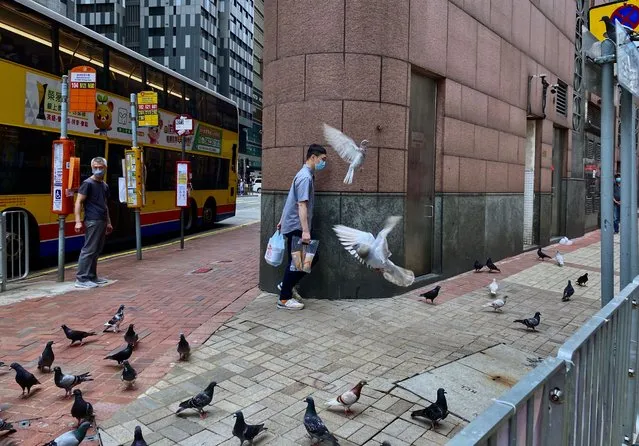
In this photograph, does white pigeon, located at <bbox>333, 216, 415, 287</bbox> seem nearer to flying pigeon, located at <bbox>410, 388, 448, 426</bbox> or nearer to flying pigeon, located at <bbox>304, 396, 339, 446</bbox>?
flying pigeon, located at <bbox>410, 388, 448, 426</bbox>

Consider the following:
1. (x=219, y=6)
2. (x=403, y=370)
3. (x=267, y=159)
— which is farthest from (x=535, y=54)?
(x=219, y=6)

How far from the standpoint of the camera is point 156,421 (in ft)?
11.1

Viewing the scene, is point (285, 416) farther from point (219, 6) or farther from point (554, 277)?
point (219, 6)

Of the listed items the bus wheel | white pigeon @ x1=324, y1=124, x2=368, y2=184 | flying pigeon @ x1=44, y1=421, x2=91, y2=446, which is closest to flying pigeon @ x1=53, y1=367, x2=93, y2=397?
flying pigeon @ x1=44, y1=421, x2=91, y2=446

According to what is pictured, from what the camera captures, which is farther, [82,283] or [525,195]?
[525,195]

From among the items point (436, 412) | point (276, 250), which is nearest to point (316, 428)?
point (436, 412)

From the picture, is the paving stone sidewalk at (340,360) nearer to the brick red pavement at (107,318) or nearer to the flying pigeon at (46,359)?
the brick red pavement at (107,318)

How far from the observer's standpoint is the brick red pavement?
3.62 metres

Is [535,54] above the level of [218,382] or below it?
above

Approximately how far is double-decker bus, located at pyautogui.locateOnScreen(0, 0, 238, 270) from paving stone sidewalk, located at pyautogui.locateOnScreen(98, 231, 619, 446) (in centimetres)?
520

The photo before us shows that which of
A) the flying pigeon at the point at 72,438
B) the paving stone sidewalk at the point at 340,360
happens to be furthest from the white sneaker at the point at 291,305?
the flying pigeon at the point at 72,438

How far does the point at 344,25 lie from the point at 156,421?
16.2ft

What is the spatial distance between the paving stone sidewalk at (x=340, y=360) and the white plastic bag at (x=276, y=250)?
0.57m

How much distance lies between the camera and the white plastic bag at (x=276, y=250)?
19.1 ft
